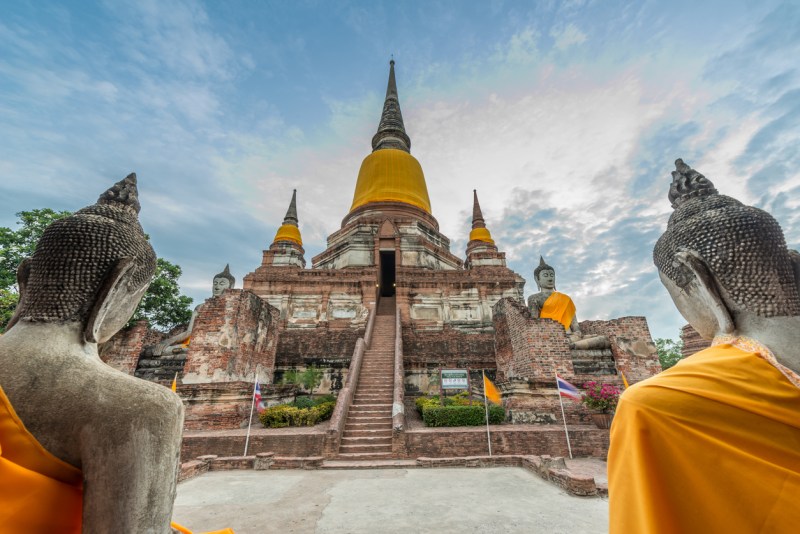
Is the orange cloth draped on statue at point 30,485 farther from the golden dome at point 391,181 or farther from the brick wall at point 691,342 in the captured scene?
the golden dome at point 391,181

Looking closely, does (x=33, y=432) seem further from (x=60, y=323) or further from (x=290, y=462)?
(x=290, y=462)

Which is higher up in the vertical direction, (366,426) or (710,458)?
(710,458)

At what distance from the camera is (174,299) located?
18.7 m

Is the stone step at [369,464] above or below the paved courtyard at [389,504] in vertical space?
below

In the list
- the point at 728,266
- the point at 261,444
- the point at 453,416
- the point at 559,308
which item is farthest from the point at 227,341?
the point at 728,266

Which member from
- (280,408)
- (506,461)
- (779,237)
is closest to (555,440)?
(506,461)

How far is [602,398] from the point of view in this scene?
8820 millimetres

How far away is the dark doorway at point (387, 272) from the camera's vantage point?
22.8 metres

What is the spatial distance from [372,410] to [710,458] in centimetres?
915

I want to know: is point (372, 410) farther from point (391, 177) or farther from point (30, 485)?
point (391, 177)

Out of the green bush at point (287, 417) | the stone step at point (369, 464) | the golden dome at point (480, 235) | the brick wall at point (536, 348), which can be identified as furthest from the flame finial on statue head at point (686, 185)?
the golden dome at point (480, 235)

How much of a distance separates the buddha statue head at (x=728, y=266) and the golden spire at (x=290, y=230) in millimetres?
25673

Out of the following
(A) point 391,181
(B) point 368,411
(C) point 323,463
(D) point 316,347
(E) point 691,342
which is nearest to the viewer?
(C) point 323,463

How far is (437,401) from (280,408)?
459cm
